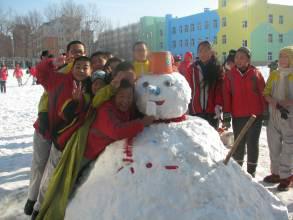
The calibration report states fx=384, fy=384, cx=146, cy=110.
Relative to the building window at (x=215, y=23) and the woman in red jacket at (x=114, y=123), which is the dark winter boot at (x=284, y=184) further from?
the building window at (x=215, y=23)

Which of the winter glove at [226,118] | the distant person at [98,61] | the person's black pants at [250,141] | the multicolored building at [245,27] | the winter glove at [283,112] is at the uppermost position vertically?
the multicolored building at [245,27]

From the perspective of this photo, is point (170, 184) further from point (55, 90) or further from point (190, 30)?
point (190, 30)

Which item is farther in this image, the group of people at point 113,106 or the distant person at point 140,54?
the distant person at point 140,54

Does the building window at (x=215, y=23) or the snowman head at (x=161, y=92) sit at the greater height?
the building window at (x=215, y=23)

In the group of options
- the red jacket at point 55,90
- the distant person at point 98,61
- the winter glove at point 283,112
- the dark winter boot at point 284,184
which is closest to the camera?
the red jacket at point 55,90

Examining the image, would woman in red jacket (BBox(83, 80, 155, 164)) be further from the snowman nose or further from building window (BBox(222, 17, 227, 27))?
building window (BBox(222, 17, 227, 27))

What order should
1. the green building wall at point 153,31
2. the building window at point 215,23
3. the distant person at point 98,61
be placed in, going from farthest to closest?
1. the green building wall at point 153,31
2. the building window at point 215,23
3. the distant person at point 98,61

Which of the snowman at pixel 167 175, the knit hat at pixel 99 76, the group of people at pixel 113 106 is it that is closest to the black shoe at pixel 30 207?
the group of people at pixel 113 106

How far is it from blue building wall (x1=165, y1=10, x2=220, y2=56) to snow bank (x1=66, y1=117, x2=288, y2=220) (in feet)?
162

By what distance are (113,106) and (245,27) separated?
158ft

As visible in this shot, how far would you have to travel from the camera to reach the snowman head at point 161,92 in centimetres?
283

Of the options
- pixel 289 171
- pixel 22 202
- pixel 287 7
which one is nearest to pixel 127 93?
pixel 22 202

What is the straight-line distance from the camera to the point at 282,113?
182 inches

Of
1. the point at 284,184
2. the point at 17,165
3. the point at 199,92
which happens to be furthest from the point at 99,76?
the point at 17,165
